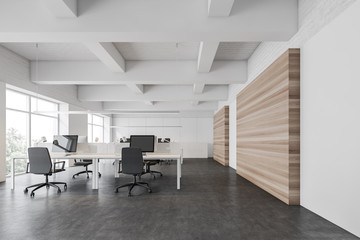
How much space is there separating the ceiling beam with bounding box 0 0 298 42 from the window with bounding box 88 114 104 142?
32.1 ft

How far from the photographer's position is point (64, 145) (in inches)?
263

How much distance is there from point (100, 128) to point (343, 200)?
14182 millimetres

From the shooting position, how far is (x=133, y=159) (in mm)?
5234

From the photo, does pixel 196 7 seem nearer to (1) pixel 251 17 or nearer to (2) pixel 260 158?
(1) pixel 251 17

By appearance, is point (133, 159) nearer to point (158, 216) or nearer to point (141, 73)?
point (158, 216)

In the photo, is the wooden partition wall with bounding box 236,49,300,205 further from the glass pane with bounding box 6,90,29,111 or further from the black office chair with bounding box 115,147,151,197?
the glass pane with bounding box 6,90,29,111

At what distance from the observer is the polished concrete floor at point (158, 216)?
3.08m

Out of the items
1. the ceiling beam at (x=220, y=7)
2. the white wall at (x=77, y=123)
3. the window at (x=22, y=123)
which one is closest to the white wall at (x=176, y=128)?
the white wall at (x=77, y=123)

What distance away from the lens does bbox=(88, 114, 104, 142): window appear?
45.2 feet

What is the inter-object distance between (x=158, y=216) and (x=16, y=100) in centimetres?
674

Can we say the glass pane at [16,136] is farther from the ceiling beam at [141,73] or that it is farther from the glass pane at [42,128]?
the ceiling beam at [141,73]

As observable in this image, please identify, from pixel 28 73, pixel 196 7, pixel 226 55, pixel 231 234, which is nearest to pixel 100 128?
pixel 28 73

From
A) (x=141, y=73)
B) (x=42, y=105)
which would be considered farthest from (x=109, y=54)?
(x=42, y=105)

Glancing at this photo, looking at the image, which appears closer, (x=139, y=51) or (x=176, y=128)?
(x=139, y=51)
